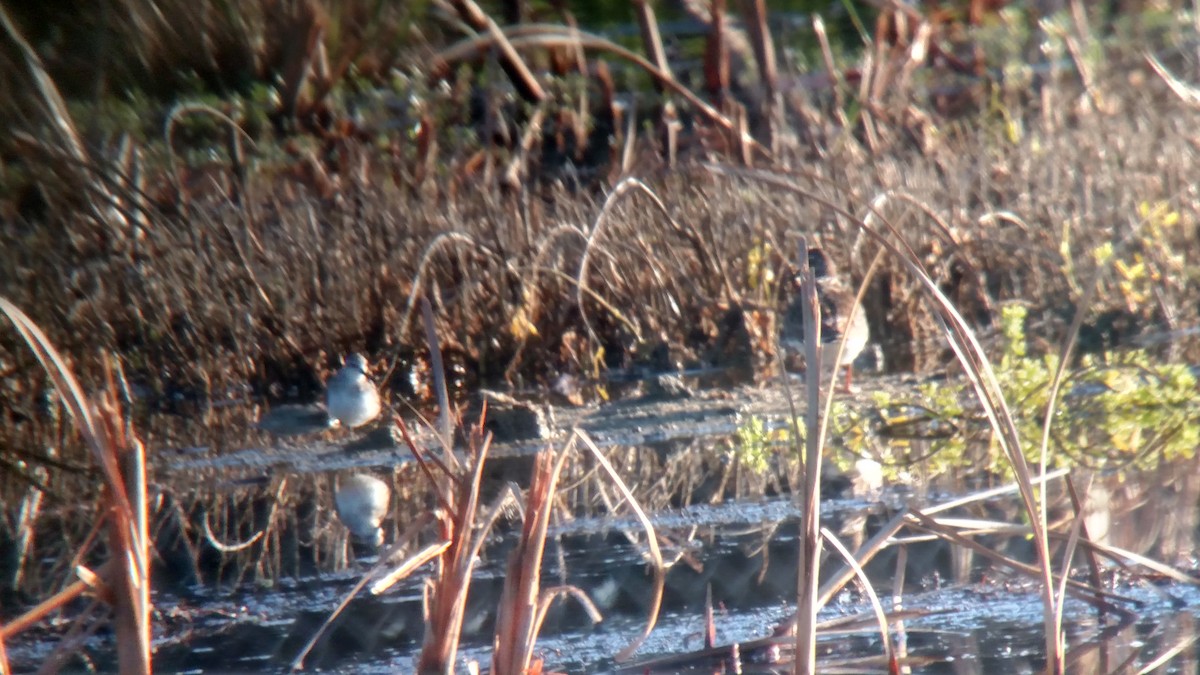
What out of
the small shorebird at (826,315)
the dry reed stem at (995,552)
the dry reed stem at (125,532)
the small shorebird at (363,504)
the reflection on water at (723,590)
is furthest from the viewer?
the small shorebird at (826,315)

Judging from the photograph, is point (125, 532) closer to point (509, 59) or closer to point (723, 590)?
point (723, 590)

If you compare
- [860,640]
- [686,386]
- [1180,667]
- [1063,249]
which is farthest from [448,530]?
[1063,249]

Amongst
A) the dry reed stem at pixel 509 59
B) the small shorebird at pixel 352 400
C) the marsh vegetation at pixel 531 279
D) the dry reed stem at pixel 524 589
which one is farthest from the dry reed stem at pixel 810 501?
the dry reed stem at pixel 509 59

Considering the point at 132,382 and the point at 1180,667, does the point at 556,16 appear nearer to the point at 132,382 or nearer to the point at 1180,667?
the point at 132,382

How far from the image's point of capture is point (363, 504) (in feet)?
17.1

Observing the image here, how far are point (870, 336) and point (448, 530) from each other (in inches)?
255

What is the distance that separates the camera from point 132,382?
8727mm

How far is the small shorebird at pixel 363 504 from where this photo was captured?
4.79m

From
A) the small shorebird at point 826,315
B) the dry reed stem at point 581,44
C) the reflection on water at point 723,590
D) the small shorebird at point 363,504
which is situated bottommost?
the reflection on water at point 723,590

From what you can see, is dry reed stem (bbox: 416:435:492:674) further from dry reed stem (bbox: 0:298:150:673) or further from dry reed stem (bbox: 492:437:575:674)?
dry reed stem (bbox: 0:298:150:673)

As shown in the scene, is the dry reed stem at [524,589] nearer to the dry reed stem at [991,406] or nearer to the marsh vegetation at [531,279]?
the marsh vegetation at [531,279]

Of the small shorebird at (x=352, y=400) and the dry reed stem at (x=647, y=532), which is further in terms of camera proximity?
the small shorebird at (x=352, y=400)

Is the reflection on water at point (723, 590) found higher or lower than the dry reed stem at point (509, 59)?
lower

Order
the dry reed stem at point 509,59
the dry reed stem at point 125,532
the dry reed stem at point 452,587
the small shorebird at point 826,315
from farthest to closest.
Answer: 1. the dry reed stem at point 509,59
2. the small shorebird at point 826,315
3. the dry reed stem at point 452,587
4. the dry reed stem at point 125,532
